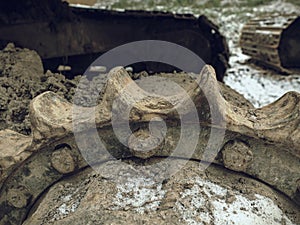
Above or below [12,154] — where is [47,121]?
above

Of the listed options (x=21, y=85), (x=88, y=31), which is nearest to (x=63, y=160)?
(x=21, y=85)

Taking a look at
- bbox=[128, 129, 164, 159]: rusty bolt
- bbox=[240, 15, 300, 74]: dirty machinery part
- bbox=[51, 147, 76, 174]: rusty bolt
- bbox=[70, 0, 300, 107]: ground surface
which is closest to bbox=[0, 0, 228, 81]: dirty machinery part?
bbox=[70, 0, 300, 107]: ground surface

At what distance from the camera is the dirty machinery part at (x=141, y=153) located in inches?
70.4

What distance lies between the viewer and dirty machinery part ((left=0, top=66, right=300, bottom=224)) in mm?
1787

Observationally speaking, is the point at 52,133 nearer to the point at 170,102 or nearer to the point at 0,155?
the point at 0,155

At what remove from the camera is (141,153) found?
1.78 meters

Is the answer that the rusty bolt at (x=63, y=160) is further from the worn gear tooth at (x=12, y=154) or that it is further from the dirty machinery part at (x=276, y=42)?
the dirty machinery part at (x=276, y=42)

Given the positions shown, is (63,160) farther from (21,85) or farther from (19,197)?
(21,85)

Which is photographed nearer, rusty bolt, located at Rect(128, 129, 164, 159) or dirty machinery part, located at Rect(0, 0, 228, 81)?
rusty bolt, located at Rect(128, 129, 164, 159)

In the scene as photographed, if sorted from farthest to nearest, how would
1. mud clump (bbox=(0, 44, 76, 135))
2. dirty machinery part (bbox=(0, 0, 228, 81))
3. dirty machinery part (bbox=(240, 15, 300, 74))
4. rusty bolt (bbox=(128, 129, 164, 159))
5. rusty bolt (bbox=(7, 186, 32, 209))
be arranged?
dirty machinery part (bbox=(240, 15, 300, 74))
dirty machinery part (bbox=(0, 0, 228, 81))
mud clump (bbox=(0, 44, 76, 135))
rusty bolt (bbox=(7, 186, 32, 209))
rusty bolt (bbox=(128, 129, 164, 159))

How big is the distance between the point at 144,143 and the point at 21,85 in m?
1.31

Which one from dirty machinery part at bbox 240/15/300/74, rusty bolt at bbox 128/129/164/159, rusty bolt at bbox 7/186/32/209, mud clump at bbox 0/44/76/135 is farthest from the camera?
dirty machinery part at bbox 240/15/300/74

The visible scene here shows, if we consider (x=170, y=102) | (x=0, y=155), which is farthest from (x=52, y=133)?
(x=170, y=102)

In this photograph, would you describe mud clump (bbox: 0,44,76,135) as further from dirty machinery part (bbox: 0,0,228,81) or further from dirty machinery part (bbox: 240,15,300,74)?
dirty machinery part (bbox: 240,15,300,74)
